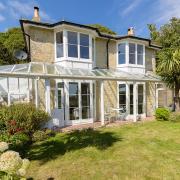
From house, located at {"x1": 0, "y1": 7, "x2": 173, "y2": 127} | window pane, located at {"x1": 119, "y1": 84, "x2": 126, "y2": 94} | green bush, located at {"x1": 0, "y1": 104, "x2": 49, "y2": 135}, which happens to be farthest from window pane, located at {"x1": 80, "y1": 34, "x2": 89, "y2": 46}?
green bush, located at {"x1": 0, "y1": 104, "x2": 49, "y2": 135}

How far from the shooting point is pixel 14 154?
198cm

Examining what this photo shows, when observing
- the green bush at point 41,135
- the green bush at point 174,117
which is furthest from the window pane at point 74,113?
the green bush at point 174,117

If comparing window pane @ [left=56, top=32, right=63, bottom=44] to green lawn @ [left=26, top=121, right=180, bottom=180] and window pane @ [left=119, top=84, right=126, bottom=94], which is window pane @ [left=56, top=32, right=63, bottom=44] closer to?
window pane @ [left=119, top=84, right=126, bottom=94]

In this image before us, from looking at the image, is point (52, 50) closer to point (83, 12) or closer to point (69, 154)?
point (83, 12)

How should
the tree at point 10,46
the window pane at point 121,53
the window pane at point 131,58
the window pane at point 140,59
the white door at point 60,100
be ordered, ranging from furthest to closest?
the tree at point 10,46 → the window pane at point 140,59 → the window pane at point 131,58 → the window pane at point 121,53 → the white door at point 60,100

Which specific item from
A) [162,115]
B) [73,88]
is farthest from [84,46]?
[162,115]

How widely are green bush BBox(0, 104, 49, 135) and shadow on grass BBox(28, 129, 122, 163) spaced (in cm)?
140

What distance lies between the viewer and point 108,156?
27.0ft

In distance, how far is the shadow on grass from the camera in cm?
867

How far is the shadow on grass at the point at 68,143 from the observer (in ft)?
28.4

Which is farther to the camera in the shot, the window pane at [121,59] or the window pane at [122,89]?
the window pane at [121,59]

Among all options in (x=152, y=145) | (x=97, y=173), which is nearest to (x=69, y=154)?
(x=97, y=173)

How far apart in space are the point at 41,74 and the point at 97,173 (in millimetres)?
7388

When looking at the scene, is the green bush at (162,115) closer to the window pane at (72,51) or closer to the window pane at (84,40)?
the window pane at (84,40)
